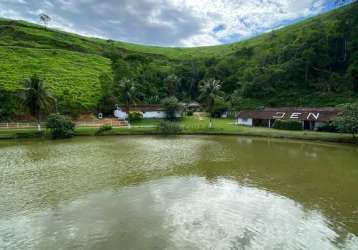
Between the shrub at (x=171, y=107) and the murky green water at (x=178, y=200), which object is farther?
the shrub at (x=171, y=107)

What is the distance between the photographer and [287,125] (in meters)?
47.0

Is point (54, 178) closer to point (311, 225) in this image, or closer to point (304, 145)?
point (311, 225)

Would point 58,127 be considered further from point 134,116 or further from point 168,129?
point 134,116

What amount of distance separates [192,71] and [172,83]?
60.7 feet

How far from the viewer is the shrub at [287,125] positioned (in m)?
46.0

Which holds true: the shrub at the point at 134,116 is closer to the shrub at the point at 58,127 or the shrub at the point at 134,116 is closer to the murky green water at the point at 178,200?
the shrub at the point at 58,127

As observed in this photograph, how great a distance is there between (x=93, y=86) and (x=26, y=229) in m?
60.9

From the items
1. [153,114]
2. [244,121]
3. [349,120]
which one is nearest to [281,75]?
[244,121]

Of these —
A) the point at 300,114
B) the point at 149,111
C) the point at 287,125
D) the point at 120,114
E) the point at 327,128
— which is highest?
the point at 149,111

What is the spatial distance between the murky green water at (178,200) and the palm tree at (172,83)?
172 feet

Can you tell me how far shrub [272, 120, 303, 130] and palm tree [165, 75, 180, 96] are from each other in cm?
3922

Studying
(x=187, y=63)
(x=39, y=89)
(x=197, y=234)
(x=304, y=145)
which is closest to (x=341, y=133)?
(x=304, y=145)

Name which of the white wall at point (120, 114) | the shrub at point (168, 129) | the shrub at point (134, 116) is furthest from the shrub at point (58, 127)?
the white wall at point (120, 114)

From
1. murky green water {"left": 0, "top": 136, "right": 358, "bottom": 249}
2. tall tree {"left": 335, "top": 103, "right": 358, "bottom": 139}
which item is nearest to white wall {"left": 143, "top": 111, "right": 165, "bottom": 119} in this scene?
murky green water {"left": 0, "top": 136, "right": 358, "bottom": 249}
